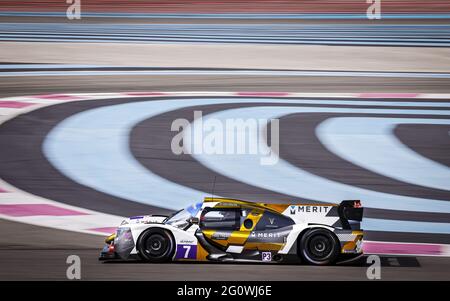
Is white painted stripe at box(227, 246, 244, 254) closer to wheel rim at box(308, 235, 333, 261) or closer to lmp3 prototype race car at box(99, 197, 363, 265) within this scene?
lmp3 prototype race car at box(99, 197, 363, 265)

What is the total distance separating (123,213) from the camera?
32.2 ft

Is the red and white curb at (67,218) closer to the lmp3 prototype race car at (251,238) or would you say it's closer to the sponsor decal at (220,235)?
the lmp3 prototype race car at (251,238)

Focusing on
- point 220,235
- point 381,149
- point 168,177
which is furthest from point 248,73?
point 220,235

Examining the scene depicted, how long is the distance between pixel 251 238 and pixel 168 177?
3.91 metres

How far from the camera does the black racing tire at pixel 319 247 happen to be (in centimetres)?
754

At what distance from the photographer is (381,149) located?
12984 mm

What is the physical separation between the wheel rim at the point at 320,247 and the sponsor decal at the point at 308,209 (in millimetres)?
258

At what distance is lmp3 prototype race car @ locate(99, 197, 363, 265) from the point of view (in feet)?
24.8

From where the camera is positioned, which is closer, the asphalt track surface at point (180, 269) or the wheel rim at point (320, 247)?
the asphalt track surface at point (180, 269)

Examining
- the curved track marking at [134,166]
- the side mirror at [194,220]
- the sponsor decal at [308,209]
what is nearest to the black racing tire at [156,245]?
the side mirror at [194,220]

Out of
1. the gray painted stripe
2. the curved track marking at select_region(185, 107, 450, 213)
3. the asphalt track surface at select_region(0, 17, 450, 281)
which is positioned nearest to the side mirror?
the asphalt track surface at select_region(0, 17, 450, 281)

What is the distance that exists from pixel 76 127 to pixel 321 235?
24.2 feet

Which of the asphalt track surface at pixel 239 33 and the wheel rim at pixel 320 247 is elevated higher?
the asphalt track surface at pixel 239 33
